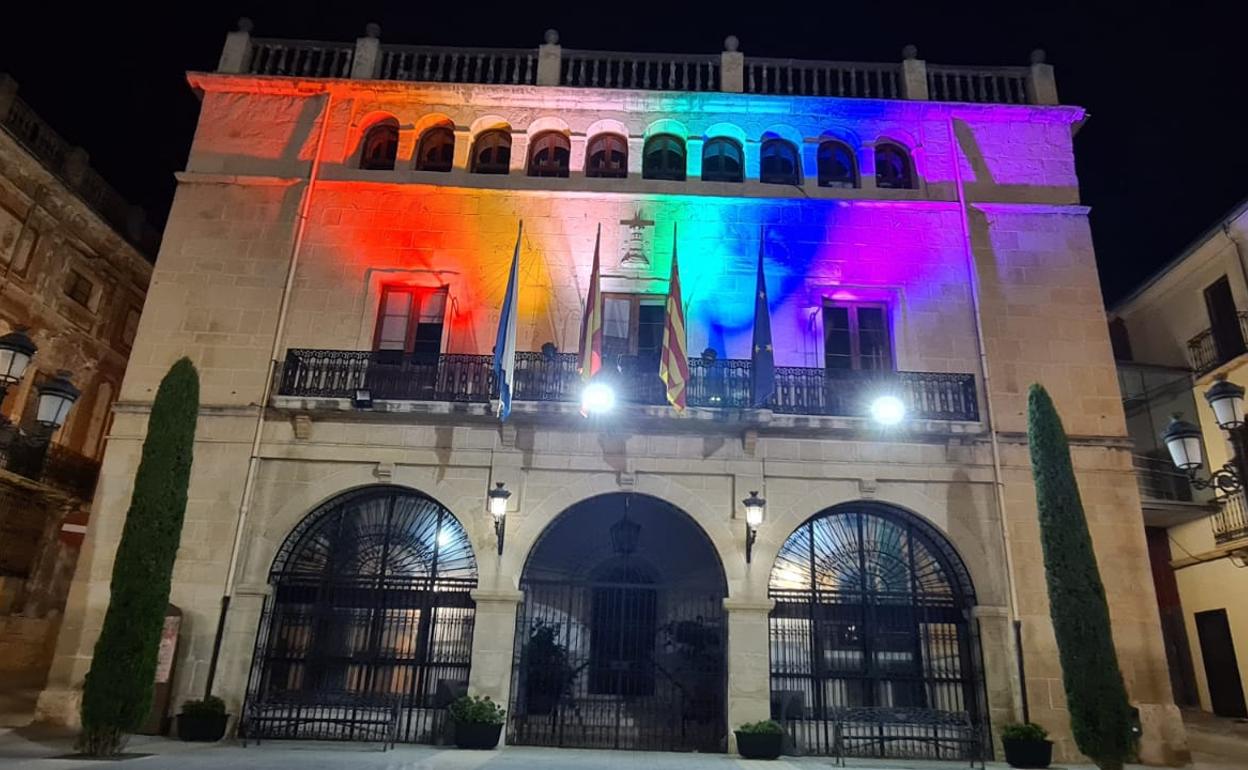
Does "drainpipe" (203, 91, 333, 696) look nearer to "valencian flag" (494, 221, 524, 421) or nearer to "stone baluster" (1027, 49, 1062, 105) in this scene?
"valencian flag" (494, 221, 524, 421)

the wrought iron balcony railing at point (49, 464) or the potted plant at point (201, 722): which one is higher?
the wrought iron balcony railing at point (49, 464)

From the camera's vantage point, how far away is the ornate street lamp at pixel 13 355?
8.63 m

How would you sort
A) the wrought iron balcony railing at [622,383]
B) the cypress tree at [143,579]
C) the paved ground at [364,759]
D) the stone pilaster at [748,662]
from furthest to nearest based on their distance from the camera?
the wrought iron balcony railing at [622,383]
the stone pilaster at [748,662]
the cypress tree at [143,579]
the paved ground at [364,759]

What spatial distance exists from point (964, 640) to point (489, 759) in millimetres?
7347

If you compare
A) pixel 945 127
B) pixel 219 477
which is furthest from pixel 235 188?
pixel 945 127

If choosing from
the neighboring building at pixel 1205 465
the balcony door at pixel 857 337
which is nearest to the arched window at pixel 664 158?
the balcony door at pixel 857 337

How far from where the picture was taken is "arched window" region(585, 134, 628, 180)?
587 inches

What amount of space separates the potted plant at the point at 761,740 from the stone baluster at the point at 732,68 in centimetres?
1122

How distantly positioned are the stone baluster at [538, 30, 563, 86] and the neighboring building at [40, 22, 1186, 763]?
3.8 inches

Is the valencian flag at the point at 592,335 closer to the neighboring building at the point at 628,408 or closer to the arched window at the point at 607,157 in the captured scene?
the neighboring building at the point at 628,408

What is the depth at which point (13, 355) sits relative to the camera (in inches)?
341

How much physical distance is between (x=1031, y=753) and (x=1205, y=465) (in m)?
10.5

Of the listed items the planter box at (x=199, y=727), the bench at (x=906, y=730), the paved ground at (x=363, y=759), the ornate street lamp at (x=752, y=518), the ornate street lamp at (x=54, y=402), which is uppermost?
the ornate street lamp at (x=54, y=402)

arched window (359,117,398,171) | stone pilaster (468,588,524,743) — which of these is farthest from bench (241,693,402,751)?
arched window (359,117,398,171)
